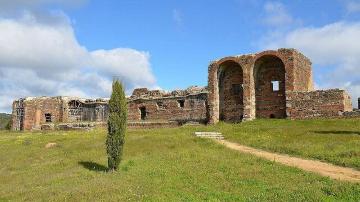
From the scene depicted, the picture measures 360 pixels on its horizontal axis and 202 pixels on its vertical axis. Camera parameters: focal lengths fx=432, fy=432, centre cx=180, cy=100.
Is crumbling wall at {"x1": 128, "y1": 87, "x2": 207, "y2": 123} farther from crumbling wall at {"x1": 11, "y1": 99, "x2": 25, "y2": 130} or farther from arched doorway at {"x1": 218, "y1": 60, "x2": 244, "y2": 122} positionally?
crumbling wall at {"x1": 11, "y1": 99, "x2": 25, "y2": 130}

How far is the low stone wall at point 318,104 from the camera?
35719 mm

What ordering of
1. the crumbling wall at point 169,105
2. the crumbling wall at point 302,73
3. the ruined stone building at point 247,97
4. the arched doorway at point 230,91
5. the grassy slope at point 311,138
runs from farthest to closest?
the crumbling wall at point 169,105 → the arched doorway at point 230,91 → the crumbling wall at point 302,73 → the ruined stone building at point 247,97 → the grassy slope at point 311,138

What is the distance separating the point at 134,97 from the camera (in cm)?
5094

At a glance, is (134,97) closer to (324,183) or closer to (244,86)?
(244,86)

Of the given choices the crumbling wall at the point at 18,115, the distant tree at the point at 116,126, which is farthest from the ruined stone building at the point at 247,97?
the distant tree at the point at 116,126

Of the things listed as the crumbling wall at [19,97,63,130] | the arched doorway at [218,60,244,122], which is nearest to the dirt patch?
the arched doorway at [218,60,244,122]

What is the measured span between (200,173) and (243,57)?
→ 25.7 metres

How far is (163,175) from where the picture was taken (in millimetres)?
17938

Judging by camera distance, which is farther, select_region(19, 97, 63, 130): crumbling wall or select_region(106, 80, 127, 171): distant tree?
select_region(19, 97, 63, 130): crumbling wall

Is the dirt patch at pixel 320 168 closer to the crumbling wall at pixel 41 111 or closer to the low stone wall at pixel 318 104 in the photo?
the low stone wall at pixel 318 104

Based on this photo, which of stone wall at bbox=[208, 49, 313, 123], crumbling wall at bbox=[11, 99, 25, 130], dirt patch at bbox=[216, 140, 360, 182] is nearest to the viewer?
dirt patch at bbox=[216, 140, 360, 182]

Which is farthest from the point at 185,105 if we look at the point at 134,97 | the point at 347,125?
the point at 347,125

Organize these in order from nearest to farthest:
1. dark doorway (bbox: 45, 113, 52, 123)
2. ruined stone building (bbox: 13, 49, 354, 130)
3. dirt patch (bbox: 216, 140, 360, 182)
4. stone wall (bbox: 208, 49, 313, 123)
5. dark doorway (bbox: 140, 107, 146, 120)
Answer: dirt patch (bbox: 216, 140, 360, 182), ruined stone building (bbox: 13, 49, 354, 130), stone wall (bbox: 208, 49, 313, 123), dark doorway (bbox: 140, 107, 146, 120), dark doorway (bbox: 45, 113, 52, 123)

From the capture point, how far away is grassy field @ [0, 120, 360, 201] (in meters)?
14.0
